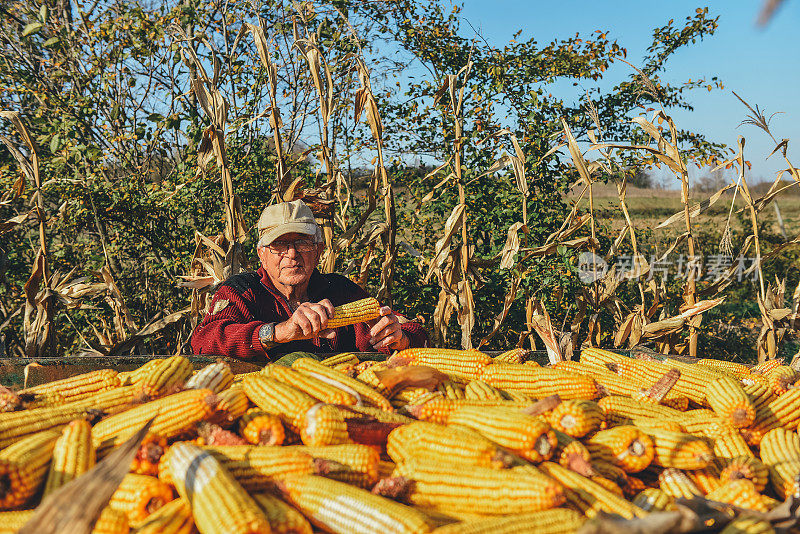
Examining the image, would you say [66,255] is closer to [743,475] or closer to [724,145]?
[743,475]

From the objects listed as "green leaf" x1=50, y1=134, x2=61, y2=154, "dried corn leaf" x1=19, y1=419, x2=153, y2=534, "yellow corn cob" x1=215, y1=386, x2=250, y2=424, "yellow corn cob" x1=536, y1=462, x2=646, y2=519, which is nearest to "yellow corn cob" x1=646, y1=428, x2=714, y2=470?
"yellow corn cob" x1=536, y1=462, x2=646, y2=519

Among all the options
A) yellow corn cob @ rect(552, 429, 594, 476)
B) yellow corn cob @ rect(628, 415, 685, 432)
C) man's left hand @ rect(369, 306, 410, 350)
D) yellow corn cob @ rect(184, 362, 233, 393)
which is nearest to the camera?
yellow corn cob @ rect(552, 429, 594, 476)

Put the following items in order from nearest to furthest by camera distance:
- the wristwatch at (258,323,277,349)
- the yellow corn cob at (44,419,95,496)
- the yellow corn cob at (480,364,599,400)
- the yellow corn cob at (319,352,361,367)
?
the yellow corn cob at (44,419,95,496) → the yellow corn cob at (480,364,599,400) → the yellow corn cob at (319,352,361,367) → the wristwatch at (258,323,277,349)

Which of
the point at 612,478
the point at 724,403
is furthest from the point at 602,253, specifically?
the point at 612,478

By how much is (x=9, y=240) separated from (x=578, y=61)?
789 cm

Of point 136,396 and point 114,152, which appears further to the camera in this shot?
point 114,152

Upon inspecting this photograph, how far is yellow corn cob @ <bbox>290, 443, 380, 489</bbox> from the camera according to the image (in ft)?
6.44

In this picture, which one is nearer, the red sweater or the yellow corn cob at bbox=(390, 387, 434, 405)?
the yellow corn cob at bbox=(390, 387, 434, 405)

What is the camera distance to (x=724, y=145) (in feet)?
27.7

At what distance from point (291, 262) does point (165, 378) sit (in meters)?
1.84

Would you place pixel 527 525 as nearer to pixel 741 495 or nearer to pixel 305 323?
pixel 741 495

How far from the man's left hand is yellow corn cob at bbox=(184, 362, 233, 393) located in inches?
58.6

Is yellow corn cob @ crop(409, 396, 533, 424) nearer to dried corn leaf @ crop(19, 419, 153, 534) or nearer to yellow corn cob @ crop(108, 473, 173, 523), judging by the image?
yellow corn cob @ crop(108, 473, 173, 523)

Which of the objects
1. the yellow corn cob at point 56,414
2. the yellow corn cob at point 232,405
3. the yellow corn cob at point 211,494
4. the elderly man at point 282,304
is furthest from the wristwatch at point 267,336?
the yellow corn cob at point 211,494
